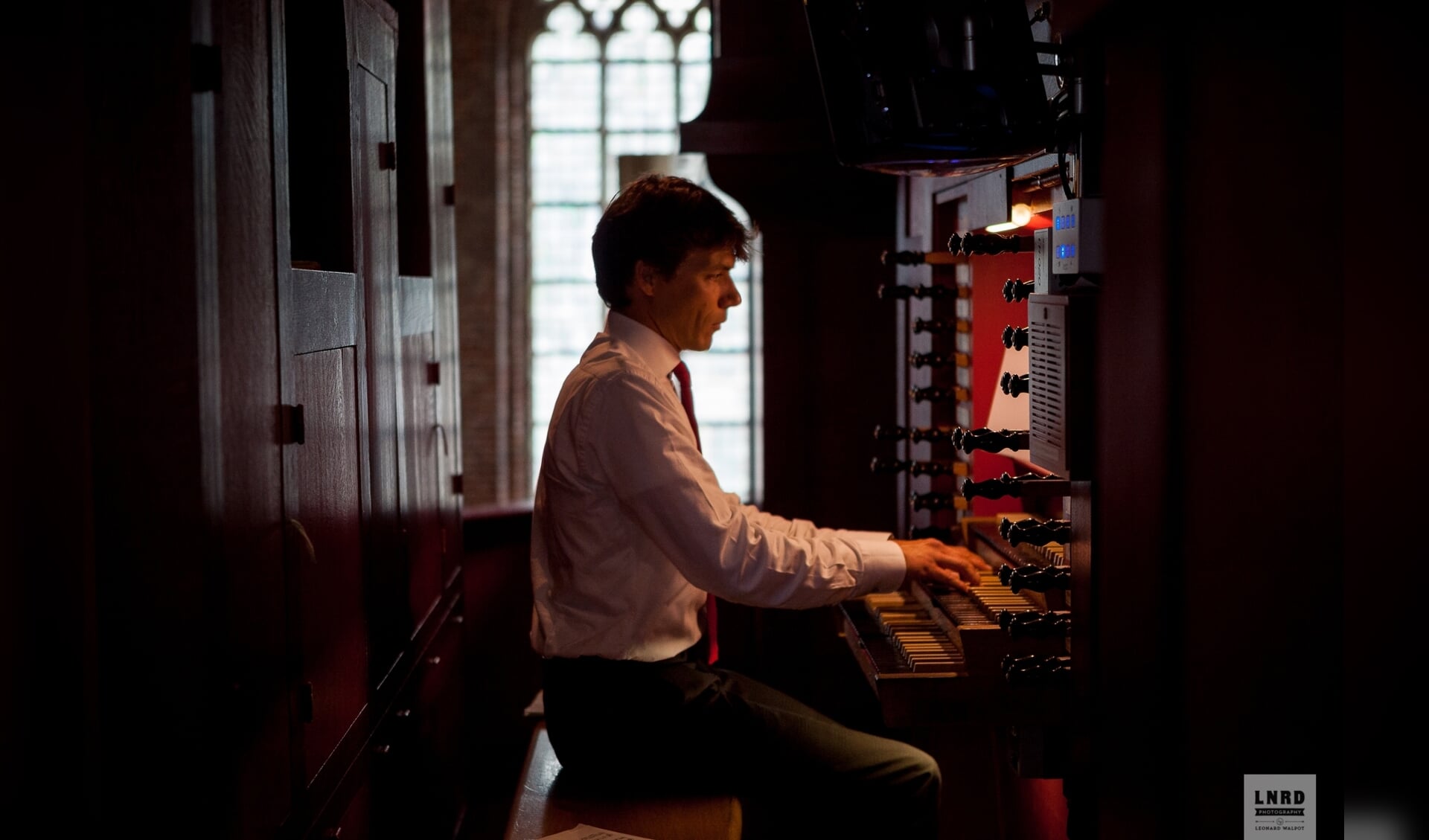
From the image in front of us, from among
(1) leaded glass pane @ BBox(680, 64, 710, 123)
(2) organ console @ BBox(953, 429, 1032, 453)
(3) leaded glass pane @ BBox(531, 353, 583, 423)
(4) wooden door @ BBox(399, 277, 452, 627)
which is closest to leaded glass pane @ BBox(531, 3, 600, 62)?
(1) leaded glass pane @ BBox(680, 64, 710, 123)

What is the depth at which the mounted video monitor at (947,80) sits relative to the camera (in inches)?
72.6

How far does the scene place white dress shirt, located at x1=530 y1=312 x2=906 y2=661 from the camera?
2.28 m

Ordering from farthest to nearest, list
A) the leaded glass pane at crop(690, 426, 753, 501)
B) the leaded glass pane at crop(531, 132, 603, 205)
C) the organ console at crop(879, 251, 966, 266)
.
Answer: the leaded glass pane at crop(690, 426, 753, 501), the leaded glass pane at crop(531, 132, 603, 205), the organ console at crop(879, 251, 966, 266)

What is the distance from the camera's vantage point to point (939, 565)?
8.11 feet

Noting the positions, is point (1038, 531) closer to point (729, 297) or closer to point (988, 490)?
point (988, 490)

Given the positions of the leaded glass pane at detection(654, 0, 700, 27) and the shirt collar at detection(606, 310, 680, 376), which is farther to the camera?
the leaded glass pane at detection(654, 0, 700, 27)

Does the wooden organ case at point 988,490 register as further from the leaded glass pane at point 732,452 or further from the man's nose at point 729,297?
the leaded glass pane at point 732,452

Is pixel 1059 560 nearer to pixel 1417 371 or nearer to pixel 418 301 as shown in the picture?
pixel 1417 371

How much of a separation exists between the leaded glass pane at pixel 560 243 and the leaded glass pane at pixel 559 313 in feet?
0.24

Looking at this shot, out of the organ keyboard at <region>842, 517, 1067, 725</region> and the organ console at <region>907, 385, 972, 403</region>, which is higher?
the organ console at <region>907, 385, 972, 403</region>

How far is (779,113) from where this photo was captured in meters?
3.60

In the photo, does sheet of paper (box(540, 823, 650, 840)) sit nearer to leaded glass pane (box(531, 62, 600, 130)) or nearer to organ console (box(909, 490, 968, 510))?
organ console (box(909, 490, 968, 510))

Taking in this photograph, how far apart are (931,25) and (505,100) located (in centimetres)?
763

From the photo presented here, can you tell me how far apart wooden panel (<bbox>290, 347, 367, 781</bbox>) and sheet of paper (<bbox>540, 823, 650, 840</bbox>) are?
0.42 metres
